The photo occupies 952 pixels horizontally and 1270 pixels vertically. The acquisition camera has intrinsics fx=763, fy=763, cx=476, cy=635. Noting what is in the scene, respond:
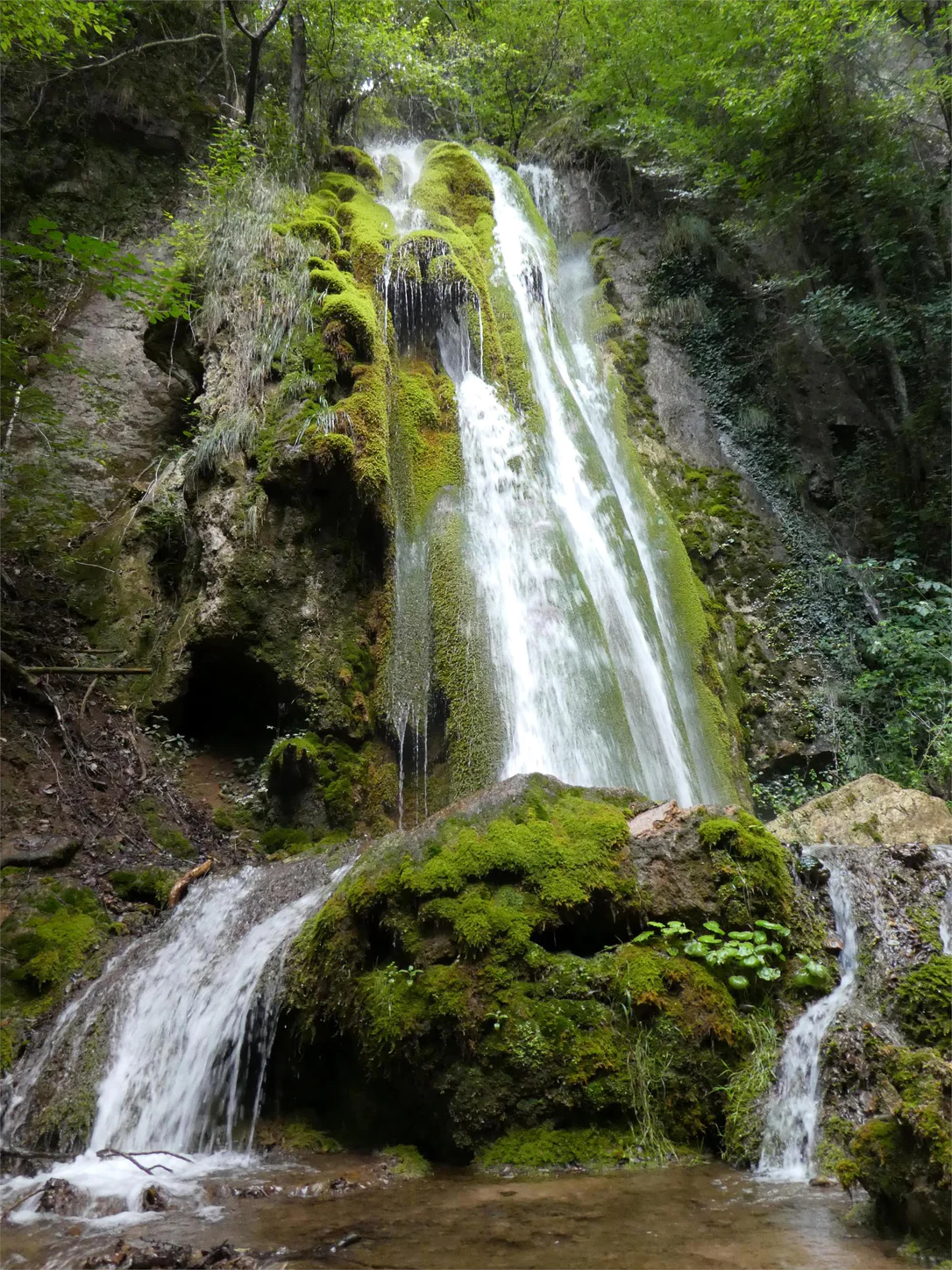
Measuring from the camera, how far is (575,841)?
383 cm

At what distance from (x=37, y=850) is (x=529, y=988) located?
4.01 metres

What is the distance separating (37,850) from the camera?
5.48 m

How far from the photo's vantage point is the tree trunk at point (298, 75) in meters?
11.3

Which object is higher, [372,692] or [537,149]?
[537,149]

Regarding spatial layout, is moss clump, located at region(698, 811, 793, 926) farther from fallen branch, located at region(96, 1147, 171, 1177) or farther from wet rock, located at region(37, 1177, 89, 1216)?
wet rock, located at region(37, 1177, 89, 1216)

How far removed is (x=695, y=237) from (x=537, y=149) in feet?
17.1

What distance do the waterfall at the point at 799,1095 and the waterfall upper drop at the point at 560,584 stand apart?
3.11 meters

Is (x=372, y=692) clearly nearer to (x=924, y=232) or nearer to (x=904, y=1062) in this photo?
(x=904, y=1062)

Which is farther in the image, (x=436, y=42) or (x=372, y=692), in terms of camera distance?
(x=436, y=42)

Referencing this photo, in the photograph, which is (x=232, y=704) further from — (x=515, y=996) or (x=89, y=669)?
(x=515, y=996)

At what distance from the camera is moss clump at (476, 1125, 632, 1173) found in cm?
298

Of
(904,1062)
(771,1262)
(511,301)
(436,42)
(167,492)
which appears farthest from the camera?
(436,42)

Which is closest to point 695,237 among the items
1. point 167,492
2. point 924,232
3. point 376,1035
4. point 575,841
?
point 924,232

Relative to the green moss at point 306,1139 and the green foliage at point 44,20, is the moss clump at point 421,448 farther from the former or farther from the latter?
the green foliage at point 44,20
